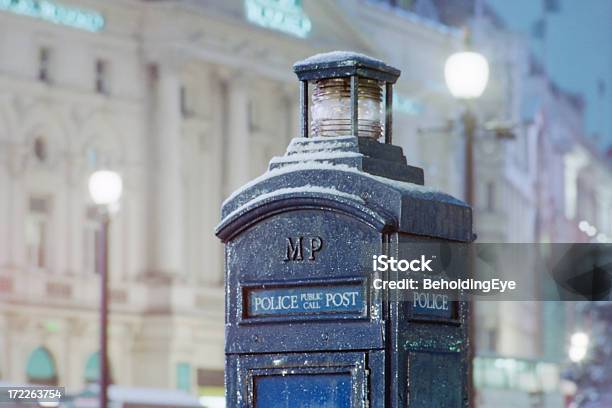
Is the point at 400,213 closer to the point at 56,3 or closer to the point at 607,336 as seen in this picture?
the point at 607,336

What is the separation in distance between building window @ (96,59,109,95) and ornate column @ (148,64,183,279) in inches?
64.9

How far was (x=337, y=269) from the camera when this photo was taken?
6809mm

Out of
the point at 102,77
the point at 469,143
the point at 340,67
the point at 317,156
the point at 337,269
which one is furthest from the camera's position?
the point at 102,77

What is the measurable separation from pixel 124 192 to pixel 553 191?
171 feet

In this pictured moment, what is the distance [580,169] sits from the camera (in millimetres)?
118938

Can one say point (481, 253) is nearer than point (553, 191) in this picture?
Yes

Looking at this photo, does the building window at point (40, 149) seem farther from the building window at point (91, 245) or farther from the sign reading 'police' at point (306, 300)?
the sign reading 'police' at point (306, 300)

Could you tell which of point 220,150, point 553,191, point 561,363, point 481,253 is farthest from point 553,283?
point 553,191

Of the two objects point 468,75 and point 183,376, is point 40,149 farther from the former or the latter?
point 468,75

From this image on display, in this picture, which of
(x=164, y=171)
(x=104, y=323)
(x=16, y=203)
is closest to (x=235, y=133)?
(x=164, y=171)

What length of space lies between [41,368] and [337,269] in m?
45.9

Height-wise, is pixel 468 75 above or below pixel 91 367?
below

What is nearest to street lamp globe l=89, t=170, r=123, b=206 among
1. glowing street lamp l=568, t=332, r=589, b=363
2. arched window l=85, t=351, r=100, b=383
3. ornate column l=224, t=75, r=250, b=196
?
glowing street lamp l=568, t=332, r=589, b=363

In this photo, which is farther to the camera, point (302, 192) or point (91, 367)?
point (91, 367)
